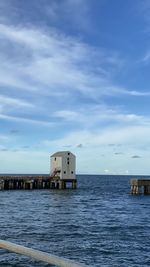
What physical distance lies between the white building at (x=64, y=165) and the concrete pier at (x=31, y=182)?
1279 millimetres

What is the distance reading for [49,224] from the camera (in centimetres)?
3956

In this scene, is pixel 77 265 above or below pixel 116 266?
above

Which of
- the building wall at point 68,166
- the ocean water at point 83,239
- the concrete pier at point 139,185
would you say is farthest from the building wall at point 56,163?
the ocean water at point 83,239

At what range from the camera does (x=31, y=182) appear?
10669 centimetres

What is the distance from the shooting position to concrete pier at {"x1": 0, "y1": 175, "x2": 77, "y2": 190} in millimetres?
103188

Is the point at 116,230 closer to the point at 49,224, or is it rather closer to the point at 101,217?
the point at 49,224

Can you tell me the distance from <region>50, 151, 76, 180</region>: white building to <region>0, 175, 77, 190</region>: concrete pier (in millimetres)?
1279

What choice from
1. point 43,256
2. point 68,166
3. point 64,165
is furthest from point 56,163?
point 43,256

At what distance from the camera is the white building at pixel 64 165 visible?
9881 cm

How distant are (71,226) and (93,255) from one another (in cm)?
1377

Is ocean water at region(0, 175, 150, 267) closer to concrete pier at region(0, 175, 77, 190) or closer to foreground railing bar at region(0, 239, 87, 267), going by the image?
foreground railing bar at region(0, 239, 87, 267)

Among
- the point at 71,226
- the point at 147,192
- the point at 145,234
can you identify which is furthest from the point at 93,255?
the point at 147,192

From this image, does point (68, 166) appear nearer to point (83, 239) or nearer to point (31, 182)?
point (31, 182)

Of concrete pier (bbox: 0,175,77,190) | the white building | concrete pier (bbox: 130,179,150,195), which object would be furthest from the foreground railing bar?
concrete pier (bbox: 0,175,77,190)
